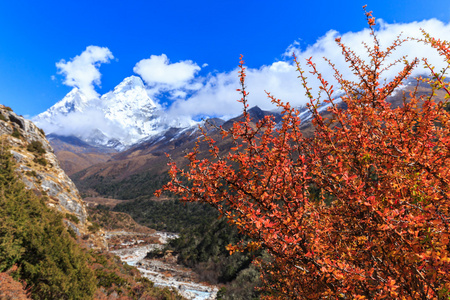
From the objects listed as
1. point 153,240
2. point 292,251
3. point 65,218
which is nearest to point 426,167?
point 292,251

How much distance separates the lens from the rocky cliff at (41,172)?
21609 millimetres

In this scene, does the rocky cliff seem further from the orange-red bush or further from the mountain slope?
the orange-red bush

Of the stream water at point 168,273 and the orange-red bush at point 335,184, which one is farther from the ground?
the orange-red bush at point 335,184

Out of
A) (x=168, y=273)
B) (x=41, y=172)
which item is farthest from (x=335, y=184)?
(x=168, y=273)

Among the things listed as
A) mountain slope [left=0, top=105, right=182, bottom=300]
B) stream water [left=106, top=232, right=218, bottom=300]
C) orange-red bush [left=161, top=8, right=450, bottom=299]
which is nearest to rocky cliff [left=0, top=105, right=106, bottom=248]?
mountain slope [left=0, top=105, right=182, bottom=300]

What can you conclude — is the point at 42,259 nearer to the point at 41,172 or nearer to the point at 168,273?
the point at 41,172

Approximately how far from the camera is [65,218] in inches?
835

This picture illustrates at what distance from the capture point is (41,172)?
76.4 feet

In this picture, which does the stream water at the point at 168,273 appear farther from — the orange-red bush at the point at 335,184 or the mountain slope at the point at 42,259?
the orange-red bush at the point at 335,184

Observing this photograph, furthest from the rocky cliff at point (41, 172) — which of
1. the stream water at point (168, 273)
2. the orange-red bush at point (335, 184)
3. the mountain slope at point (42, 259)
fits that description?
the orange-red bush at point (335, 184)

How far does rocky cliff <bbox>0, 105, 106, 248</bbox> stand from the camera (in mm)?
21609

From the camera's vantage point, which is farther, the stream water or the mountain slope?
the stream water

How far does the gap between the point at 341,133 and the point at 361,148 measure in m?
0.32

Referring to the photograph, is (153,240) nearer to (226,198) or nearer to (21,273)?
(21,273)
